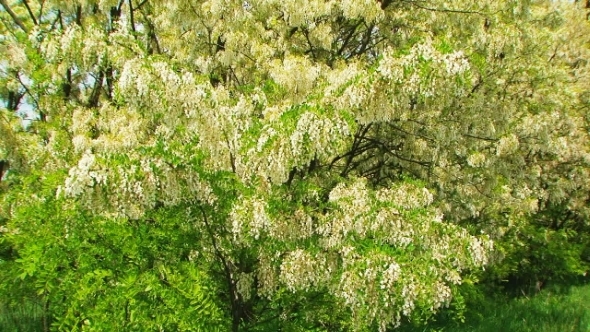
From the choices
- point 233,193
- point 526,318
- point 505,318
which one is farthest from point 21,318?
point 526,318

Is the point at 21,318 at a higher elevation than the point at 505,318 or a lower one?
lower

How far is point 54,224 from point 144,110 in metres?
1.45

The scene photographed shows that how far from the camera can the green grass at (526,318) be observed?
10.6 meters

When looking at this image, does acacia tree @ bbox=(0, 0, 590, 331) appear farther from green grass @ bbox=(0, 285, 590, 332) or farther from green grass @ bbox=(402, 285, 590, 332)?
green grass @ bbox=(402, 285, 590, 332)

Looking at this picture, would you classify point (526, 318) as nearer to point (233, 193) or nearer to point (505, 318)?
A: point (505, 318)

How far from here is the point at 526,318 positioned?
11.5 m

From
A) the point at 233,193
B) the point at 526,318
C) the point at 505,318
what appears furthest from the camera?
the point at 526,318

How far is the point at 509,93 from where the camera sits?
37.0 ft

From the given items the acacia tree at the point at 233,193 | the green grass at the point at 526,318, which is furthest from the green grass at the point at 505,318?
the acacia tree at the point at 233,193

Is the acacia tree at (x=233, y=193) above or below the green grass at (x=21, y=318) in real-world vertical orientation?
above

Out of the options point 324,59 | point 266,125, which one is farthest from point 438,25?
point 266,125

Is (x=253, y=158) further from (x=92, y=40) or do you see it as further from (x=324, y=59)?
(x=324, y=59)

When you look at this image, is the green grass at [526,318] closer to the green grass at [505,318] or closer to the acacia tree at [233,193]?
the green grass at [505,318]

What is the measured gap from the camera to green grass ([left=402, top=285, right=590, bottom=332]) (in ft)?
34.8
